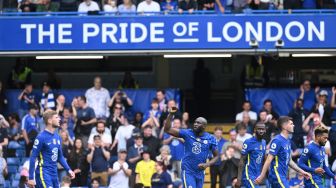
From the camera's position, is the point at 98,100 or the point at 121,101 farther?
the point at 121,101

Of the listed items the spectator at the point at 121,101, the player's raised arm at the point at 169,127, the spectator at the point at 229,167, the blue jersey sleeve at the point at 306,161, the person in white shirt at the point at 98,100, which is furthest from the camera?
the person in white shirt at the point at 98,100

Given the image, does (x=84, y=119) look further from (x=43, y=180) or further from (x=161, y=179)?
(x=43, y=180)

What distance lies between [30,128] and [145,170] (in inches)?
134

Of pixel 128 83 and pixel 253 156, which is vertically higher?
pixel 128 83

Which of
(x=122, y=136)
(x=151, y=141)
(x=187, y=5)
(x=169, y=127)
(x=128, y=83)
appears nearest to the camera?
(x=169, y=127)

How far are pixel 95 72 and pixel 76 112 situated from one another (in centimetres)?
442

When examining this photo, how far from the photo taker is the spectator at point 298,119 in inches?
1012

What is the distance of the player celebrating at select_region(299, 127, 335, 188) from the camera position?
727 inches

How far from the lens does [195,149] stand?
18719 mm

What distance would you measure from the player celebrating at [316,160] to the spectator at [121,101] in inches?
346

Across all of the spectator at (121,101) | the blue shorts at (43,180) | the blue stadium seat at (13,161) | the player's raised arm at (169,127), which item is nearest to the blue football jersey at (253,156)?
the player's raised arm at (169,127)

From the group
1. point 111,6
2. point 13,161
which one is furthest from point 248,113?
point 13,161

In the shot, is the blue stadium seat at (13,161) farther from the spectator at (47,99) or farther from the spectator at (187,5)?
the spectator at (187,5)

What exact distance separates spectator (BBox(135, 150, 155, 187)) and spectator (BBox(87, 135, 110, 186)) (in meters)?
0.79
